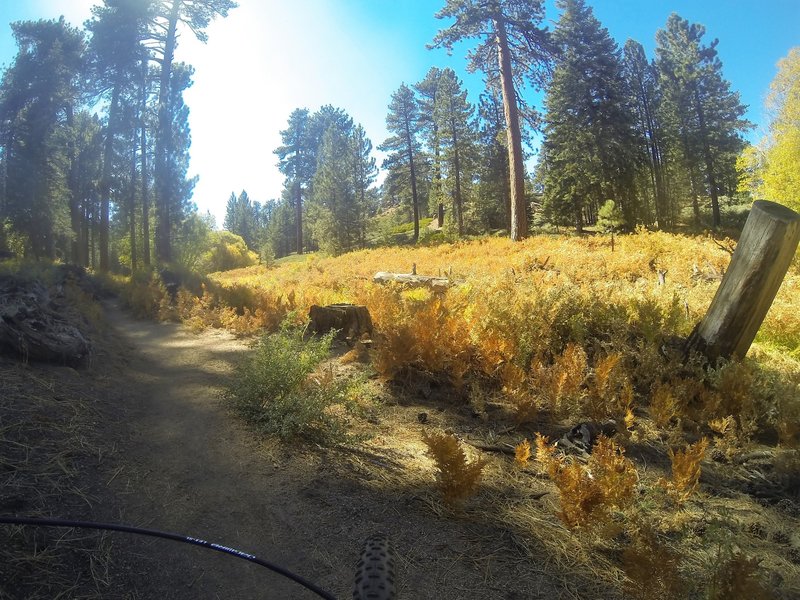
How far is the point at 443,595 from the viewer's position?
215 centimetres

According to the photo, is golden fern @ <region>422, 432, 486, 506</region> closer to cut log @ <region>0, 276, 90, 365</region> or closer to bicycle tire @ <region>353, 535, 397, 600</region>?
bicycle tire @ <region>353, 535, 397, 600</region>

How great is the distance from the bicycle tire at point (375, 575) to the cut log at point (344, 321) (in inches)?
200

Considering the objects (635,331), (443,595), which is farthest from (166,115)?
(443,595)

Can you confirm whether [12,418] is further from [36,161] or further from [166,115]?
[36,161]

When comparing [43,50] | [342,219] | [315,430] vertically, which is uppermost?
[43,50]

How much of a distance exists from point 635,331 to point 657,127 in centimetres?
3901

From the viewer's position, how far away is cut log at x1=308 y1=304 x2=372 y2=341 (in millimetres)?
7027

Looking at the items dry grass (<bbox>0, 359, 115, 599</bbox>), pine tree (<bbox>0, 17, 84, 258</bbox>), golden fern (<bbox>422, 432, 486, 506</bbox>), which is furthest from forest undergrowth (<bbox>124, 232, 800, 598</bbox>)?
pine tree (<bbox>0, 17, 84, 258</bbox>)

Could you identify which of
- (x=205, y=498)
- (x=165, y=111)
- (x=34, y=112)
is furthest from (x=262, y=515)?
(x=34, y=112)

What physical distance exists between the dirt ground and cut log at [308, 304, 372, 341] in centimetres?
299

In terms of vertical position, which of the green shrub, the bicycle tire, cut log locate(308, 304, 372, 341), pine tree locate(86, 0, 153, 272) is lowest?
the bicycle tire

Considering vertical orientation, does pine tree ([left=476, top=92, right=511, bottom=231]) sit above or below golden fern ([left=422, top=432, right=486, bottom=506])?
above

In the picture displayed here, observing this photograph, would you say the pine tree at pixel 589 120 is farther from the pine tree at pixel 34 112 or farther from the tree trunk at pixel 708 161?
the pine tree at pixel 34 112

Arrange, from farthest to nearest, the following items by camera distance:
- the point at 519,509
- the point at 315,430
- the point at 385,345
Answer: the point at 385,345 → the point at 315,430 → the point at 519,509
